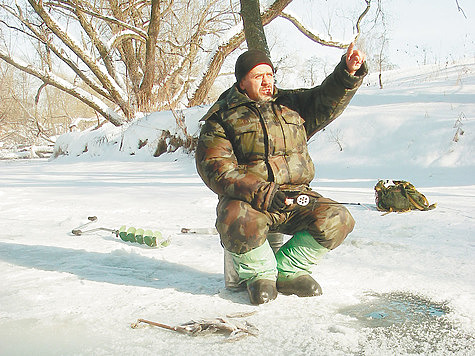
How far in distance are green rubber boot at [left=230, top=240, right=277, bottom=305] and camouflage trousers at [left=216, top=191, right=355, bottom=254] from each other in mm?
48

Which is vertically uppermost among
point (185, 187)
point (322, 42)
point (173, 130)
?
point (322, 42)

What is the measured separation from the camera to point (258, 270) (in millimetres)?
1862

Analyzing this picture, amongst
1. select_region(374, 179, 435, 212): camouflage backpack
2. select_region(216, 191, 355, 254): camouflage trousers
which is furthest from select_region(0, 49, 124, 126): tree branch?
select_region(216, 191, 355, 254): camouflage trousers

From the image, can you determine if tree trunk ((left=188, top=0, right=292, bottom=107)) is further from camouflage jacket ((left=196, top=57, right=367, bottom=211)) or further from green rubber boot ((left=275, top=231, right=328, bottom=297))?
green rubber boot ((left=275, top=231, right=328, bottom=297))

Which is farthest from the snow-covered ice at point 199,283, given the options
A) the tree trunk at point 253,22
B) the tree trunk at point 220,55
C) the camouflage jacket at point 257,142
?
the tree trunk at point 220,55

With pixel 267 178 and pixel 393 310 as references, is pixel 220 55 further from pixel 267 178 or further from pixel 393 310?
pixel 393 310

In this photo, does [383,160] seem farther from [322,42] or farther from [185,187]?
[322,42]

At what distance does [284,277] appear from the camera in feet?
6.38

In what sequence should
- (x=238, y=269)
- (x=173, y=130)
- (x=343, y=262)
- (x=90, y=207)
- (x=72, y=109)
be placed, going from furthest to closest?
(x=72, y=109), (x=173, y=130), (x=90, y=207), (x=343, y=262), (x=238, y=269)

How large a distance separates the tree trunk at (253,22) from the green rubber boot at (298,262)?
186 inches

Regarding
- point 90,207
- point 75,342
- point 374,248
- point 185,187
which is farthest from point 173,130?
point 75,342

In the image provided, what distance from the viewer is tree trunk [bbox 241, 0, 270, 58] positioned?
6094mm

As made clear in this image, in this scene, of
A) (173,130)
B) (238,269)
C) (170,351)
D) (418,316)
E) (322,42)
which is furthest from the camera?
(322,42)

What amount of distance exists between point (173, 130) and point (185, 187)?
4870 millimetres
